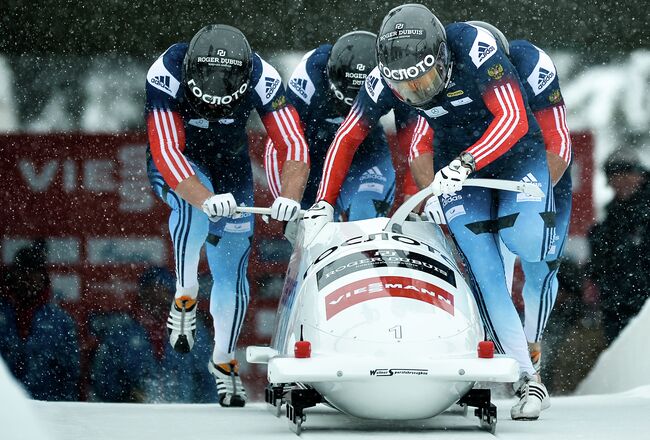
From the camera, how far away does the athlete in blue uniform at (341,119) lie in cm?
550

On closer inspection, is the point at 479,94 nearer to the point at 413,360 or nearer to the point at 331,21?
the point at 413,360

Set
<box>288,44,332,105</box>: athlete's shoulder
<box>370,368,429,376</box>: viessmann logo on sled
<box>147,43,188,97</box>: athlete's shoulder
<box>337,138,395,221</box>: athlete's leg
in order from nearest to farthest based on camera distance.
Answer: <box>370,368,429,376</box>: viessmann logo on sled → <box>147,43,188,97</box>: athlete's shoulder → <box>337,138,395,221</box>: athlete's leg → <box>288,44,332,105</box>: athlete's shoulder

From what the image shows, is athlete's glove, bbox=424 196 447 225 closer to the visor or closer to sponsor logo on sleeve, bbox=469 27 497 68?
the visor

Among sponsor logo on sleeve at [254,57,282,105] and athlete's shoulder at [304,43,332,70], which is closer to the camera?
sponsor logo on sleeve at [254,57,282,105]

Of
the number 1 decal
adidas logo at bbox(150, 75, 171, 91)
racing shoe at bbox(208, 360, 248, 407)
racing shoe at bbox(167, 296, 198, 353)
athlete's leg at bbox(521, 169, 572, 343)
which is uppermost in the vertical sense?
adidas logo at bbox(150, 75, 171, 91)

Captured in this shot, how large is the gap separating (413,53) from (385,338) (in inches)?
43.1

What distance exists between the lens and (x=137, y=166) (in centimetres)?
756

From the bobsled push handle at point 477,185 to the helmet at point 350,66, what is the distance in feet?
5.52

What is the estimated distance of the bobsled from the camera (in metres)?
3.35

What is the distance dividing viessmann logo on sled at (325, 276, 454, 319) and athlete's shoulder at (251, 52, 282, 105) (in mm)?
1654

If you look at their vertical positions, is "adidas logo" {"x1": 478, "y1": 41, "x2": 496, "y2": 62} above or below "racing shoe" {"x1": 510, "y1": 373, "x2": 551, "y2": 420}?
above

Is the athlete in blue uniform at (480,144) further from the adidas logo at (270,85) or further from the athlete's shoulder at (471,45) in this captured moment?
the adidas logo at (270,85)

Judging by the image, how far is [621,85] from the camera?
297 inches

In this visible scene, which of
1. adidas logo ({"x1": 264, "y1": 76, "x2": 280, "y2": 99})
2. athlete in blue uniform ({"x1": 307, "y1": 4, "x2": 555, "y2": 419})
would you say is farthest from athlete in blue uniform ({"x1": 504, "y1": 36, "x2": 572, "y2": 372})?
adidas logo ({"x1": 264, "y1": 76, "x2": 280, "y2": 99})
